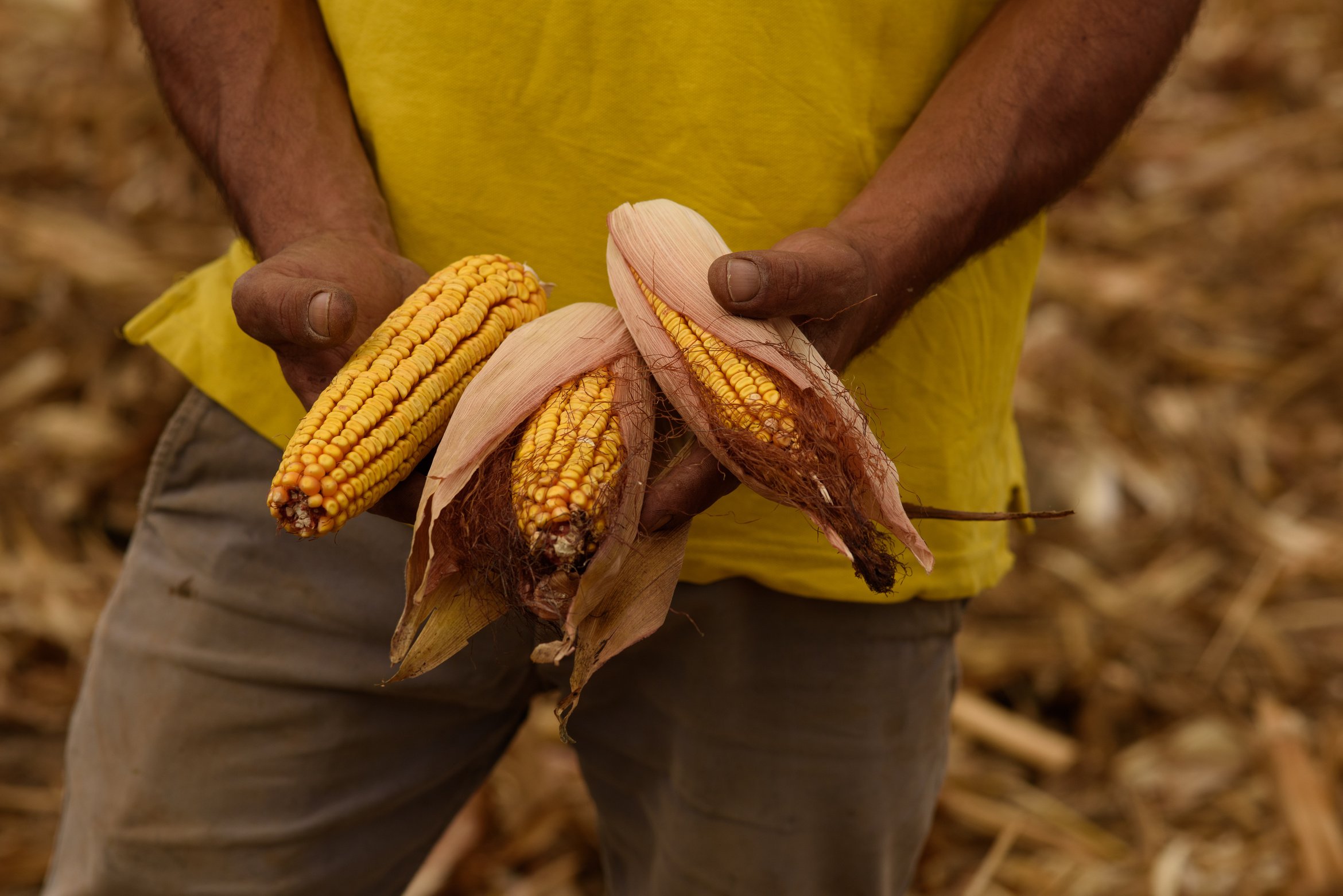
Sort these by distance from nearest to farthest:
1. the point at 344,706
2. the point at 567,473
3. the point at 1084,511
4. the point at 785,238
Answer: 1. the point at 567,473
2. the point at 785,238
3. the point at 344,706
4. the point at 1084,511

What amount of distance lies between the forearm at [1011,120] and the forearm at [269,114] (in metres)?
0.57

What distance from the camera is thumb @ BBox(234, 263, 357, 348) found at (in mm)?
1031

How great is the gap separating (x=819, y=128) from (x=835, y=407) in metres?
0.36

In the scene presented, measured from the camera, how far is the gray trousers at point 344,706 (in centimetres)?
142

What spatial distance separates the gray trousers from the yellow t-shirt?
0.10 meters

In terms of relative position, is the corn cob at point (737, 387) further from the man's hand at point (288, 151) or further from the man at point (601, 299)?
the man's hand at point (288, 151)

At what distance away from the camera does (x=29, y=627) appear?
2957 millimetres

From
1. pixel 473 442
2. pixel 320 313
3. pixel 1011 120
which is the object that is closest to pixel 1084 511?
pixel 1011 120

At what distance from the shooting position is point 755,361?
1087mm

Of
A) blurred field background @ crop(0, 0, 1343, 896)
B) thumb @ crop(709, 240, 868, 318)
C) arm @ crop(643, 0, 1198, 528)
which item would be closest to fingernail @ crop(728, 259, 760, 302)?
thumb @ crop(709, 240, 868, 318)

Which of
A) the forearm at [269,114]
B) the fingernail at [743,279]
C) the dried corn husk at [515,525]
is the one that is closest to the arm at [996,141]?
the fingernail at [743,279]

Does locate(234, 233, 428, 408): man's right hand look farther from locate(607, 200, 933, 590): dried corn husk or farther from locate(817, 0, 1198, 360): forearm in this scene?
locate(817, 0, 1198, 360): forearm

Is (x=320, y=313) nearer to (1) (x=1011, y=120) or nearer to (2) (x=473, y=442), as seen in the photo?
(2) (x=473, y=442)

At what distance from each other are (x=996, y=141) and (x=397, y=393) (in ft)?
2.29
